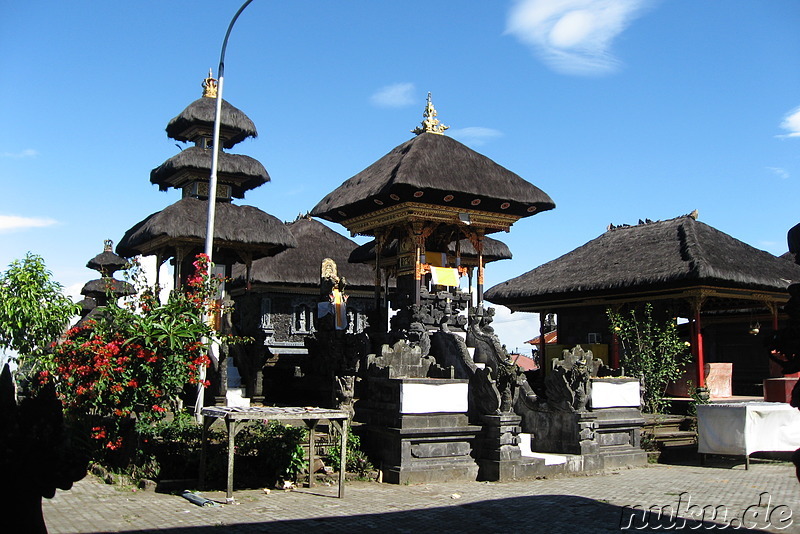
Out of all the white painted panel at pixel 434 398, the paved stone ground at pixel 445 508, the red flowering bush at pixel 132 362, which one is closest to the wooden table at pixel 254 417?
the paved stone ground at pixel 445 508

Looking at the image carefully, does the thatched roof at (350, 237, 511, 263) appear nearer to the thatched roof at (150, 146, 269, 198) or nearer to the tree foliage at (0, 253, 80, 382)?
the thatched roof at (150, 146, 269, 198)

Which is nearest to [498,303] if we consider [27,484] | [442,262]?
[442,262]

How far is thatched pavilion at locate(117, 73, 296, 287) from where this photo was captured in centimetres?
1998

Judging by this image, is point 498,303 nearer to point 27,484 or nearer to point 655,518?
point 655,518

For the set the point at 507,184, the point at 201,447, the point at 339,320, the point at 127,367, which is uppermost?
the point at 507,184

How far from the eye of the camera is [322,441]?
42.9 ft

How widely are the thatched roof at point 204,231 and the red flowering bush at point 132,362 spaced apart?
7.20 meters

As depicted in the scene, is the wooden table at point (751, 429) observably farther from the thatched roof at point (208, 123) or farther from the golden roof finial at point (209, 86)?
the golden roof finial at point (209, 86)

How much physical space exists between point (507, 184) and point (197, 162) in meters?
9.05

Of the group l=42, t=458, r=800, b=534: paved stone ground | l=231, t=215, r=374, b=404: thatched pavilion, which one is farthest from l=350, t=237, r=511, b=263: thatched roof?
l=42, t=458, r=800, b=534: paved stone ground

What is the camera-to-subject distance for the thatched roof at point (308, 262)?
27.9m

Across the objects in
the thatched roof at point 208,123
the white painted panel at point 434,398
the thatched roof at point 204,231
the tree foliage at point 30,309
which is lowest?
the white painted panel at point 434,398

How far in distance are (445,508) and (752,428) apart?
26.4 ft

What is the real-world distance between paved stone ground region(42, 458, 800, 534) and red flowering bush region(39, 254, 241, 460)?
1.21 metres
